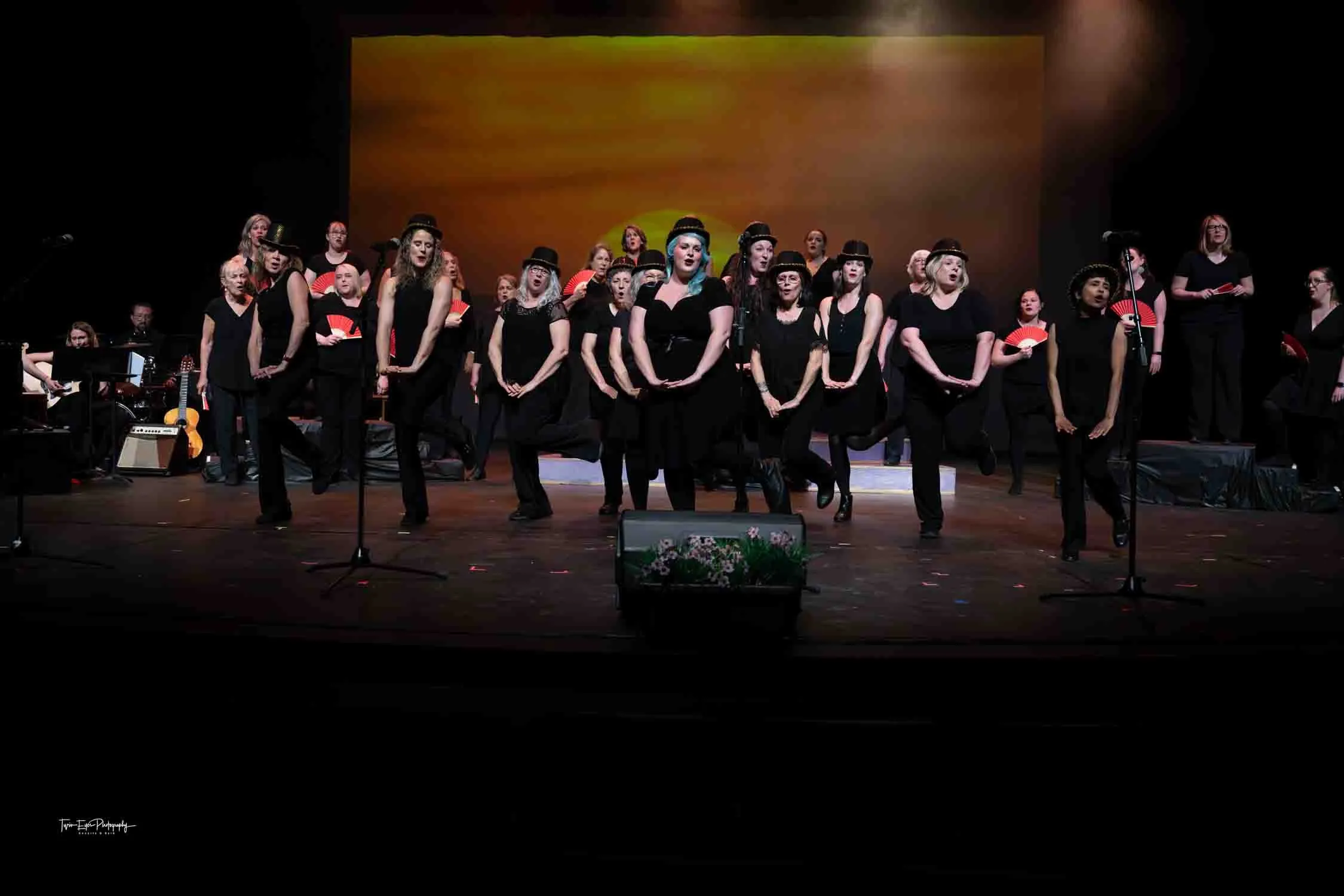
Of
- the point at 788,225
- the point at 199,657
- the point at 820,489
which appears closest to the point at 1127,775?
the point at 199,657

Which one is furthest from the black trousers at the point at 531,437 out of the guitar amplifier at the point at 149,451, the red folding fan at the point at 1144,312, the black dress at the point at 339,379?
the guitar amplifier at the point at 149,451

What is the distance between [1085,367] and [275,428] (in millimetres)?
4330

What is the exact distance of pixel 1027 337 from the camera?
29.5ft

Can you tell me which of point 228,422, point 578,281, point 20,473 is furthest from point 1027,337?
point 20,473

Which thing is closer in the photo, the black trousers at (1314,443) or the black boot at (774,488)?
the black boot at (774,488)

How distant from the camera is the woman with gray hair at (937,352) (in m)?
6.48

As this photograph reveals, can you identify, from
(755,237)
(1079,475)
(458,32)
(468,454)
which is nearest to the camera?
(1079,475)

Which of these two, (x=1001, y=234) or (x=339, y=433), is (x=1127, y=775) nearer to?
(x=339, y=433)

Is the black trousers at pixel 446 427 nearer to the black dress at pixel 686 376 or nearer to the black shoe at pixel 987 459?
the black dress at pixel 686 376

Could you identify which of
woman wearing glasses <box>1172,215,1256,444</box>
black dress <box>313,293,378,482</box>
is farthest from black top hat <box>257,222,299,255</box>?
woman wearing glasses <box>1172,215,1256,444</box>

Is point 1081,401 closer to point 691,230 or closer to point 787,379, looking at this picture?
point 787,379

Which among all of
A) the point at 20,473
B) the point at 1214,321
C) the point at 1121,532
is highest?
the point at 1214,321

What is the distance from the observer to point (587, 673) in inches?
150

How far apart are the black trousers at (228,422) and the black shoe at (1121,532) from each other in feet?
20.1
